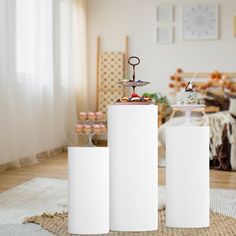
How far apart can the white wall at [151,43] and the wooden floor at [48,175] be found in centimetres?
236

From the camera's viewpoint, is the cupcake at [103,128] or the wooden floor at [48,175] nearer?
the cupcake at [103,128]

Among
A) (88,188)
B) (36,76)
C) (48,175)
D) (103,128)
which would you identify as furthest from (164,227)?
(36,76)

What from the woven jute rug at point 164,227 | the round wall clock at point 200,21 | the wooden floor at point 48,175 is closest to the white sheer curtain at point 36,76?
the wooden floor at point 48,175

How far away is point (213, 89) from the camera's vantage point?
6.90m

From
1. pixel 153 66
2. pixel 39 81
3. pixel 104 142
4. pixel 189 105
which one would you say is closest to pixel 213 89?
pixel 153 66

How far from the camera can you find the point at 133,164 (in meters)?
2.54

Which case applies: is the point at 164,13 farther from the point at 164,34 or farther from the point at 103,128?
the point at 103,128

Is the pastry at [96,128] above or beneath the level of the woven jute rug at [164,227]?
above

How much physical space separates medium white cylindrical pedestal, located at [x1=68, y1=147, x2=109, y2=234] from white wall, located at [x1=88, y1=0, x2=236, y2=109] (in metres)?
4.75

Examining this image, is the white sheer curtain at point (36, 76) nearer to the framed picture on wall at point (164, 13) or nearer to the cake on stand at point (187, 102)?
the framed picture on wall at point (164, 13)

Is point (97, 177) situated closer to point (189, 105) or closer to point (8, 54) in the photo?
point (189, 105)

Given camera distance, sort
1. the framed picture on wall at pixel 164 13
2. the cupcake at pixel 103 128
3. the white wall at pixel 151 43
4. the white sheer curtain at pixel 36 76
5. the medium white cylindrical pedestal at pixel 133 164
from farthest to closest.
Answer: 1. the framed picture on wall at pixel 164 13
2. the white wall at pixel 151 43
3. the white sheer curtain at pixel 36 76
4. the medium white cylindrical pedestal at pixel 133 164
5. the cupcake at pixel 103 128

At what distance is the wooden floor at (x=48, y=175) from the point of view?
4109 millimetres

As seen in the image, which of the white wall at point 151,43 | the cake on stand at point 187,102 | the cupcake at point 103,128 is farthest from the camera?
the white wall at point 151,43
